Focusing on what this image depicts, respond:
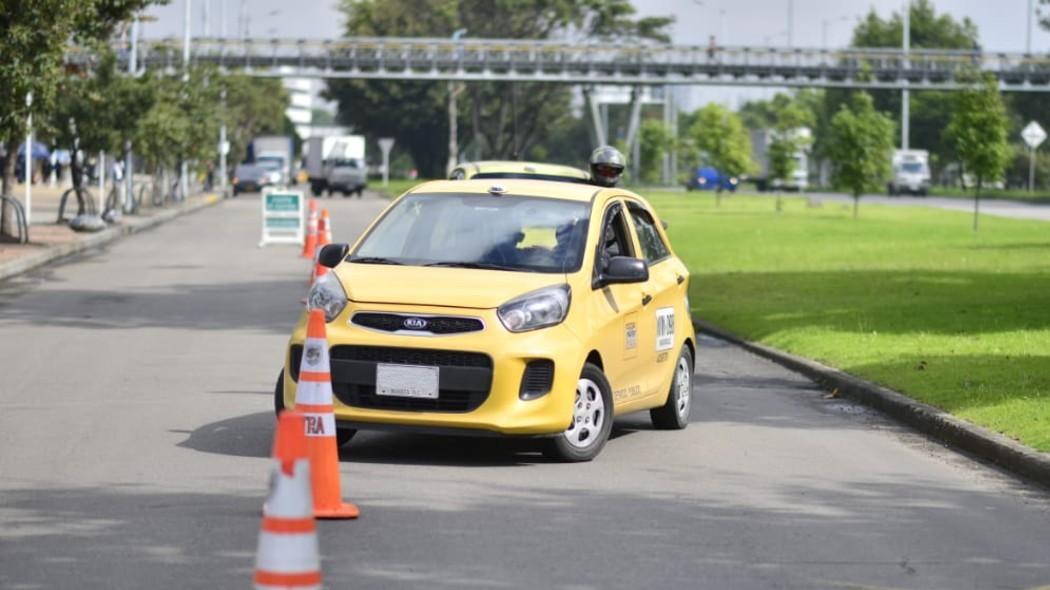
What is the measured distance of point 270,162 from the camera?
10825 cm

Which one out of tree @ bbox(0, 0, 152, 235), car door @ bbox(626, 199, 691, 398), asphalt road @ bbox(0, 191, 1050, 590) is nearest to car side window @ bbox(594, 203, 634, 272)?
car door @ bbox(626, 199, 691, 398)

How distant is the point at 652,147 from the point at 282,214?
→ 3078 inches

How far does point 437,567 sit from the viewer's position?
812 cm

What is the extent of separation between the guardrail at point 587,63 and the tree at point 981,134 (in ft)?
164

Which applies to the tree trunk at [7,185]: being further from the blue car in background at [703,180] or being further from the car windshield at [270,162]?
the blue car in background at [703,180]

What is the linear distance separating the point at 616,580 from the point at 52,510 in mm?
2886

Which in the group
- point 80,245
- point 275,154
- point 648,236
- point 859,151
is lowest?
point 80,245

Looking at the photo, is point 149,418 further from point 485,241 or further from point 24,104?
point 24,104

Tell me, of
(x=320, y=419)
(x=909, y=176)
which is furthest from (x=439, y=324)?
(x=909, y=176)

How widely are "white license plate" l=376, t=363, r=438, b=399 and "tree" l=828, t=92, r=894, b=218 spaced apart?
5163cm

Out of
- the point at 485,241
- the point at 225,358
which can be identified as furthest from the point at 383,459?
the point at 225,358

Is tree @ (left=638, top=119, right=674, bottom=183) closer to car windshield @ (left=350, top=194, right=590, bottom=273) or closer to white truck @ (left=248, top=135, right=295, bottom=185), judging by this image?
white truck @ (left=248, top=135, right=295, bottom=185)

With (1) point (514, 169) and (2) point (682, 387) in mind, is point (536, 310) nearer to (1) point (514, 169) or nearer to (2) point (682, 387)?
(2) point (682, 387)

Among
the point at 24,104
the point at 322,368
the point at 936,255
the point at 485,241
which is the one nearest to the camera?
the point at 322,368
